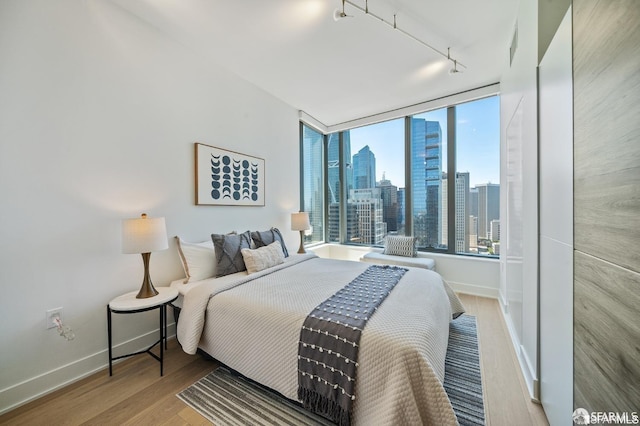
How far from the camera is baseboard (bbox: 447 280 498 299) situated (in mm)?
3307

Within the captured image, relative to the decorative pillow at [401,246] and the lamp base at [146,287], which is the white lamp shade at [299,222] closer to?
the decorative pillow at [401,246]

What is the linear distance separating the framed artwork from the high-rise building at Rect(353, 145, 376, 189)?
7.02 feet

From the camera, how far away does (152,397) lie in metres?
1.60

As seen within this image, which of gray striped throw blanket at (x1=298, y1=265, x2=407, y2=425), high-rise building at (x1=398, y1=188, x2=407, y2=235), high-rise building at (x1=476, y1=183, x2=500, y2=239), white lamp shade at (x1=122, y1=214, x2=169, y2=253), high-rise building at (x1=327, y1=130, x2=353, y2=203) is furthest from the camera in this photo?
high-rise building at (x1=327, y1=130, x2=353, y2=203)

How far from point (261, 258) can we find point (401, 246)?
249 cm

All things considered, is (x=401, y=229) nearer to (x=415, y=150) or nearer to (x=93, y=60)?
(x=415, y=150)

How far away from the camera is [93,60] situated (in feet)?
6.06

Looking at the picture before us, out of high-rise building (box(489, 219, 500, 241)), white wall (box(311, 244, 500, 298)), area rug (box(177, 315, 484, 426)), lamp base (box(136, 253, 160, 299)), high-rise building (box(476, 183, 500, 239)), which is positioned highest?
high-rise building (box(476, 183, 500, 239))

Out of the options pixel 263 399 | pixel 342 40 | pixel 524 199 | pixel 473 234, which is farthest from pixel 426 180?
pixel 263 399

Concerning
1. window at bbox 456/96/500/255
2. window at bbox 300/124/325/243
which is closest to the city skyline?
window at bbox 456/96/500/255

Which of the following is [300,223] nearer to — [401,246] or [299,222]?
[299,222]

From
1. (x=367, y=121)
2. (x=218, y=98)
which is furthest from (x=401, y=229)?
(x=218, y=98)

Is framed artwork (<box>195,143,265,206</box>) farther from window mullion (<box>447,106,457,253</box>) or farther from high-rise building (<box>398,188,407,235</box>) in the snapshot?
window mullion (<box>447,106,457,253</box>)

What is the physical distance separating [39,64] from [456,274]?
4889 mm
